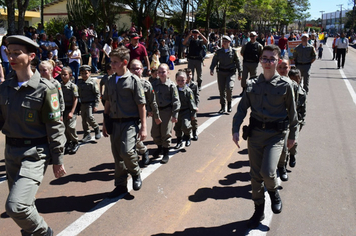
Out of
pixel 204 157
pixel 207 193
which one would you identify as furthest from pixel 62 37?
pixel 207 193

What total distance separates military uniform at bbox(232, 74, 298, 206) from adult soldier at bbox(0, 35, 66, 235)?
2123 millimetres

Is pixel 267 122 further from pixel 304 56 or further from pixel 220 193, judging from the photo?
pixel 304 56

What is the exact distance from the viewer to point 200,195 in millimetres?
5113

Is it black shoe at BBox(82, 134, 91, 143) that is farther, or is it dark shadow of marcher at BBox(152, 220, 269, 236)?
black shoe at BBox(82, 134, 91, 143)

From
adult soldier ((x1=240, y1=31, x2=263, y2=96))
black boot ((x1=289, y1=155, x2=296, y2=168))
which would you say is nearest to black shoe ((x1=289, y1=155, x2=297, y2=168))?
black boot ((x1=289, y1=155, x2=296, y2=168))

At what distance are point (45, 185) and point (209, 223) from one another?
8.83 feet

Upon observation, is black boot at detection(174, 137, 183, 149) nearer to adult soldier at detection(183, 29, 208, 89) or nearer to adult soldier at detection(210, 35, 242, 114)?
adult soldier at detection(210, 35, 242, 114)

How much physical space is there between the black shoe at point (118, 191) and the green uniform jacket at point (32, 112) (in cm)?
166

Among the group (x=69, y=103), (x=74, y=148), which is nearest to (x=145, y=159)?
(x=74, y=148)

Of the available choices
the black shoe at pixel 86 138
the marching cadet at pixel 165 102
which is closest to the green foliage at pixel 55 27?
the black shoe at pixel 86 138

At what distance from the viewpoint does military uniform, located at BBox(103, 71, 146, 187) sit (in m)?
4.79

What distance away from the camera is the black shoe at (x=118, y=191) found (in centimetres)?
502

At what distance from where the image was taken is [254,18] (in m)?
56.9

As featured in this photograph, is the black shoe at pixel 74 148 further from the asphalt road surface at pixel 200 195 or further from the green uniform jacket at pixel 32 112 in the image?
the green uniform jacket at pixel 32 112
